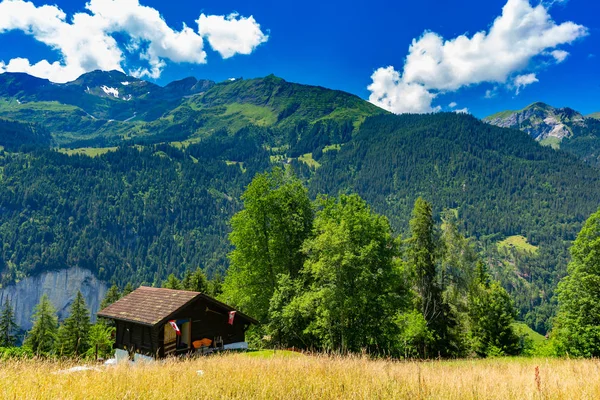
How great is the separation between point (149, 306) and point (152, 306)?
1.12 ft

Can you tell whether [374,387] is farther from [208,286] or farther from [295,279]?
[208,286]

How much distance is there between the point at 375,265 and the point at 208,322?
580 inches

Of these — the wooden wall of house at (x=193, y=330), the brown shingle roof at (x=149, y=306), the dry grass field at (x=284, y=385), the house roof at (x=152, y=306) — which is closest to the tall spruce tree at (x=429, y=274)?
the house roof at (x=152, y=306)

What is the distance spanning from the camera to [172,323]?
90.3 ft

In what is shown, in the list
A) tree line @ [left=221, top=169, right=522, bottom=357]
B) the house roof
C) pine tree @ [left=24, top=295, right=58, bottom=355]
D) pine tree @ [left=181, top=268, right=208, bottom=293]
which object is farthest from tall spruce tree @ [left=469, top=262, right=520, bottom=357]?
pine tree @ [left=24, top=295, right=58, bottom=355]

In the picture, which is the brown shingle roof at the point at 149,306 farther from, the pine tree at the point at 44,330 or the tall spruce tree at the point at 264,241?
the pine tree at the point at 44,330

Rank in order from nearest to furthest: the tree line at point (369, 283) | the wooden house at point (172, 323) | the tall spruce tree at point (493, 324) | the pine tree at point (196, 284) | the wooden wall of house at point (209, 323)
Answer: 1. the tree line at point (369, 283)
2. the wooden house at point (172, 323)
3. the wooden wall of house at point (209, 323)
4. the tall spruce tree at point (493, 324)
5. the pine tree at point (196, 284)

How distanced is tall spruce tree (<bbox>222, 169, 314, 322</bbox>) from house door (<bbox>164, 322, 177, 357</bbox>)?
627 cm

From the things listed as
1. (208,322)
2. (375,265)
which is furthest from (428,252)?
(208,322)

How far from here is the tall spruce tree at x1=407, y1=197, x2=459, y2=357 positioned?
3381cm

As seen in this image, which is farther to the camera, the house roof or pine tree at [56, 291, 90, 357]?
pine tree at [56, 291, 90, 357]

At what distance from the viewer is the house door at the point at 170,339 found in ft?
93.6

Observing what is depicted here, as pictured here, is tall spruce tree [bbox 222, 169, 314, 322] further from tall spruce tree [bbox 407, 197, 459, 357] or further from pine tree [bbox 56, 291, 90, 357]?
pine tree [bbox 56, 291, 90, 357]

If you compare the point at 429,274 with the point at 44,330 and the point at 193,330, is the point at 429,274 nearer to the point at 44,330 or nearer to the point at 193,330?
the point at 193,330
